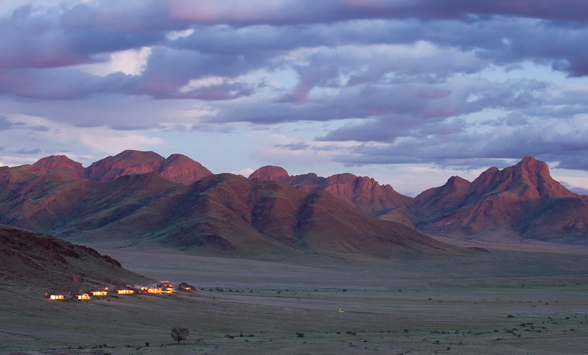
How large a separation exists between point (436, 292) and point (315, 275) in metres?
32.8

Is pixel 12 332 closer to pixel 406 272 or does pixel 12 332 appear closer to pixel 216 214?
pixel 406 272

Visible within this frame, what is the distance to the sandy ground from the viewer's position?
131 ft

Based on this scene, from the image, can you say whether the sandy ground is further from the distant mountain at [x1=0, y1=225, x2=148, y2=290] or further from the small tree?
the distant mountain at [x1=0, y1=225, x2=148, y2=290]

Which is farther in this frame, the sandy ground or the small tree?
the small tree

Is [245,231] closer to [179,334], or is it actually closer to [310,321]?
[310,321]

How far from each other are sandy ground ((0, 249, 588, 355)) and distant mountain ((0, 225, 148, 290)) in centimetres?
562

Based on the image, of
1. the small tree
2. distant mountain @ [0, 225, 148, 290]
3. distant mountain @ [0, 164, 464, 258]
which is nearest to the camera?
the small tree

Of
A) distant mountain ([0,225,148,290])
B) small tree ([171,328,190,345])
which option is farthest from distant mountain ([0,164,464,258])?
small tree ([171,328,190,345])

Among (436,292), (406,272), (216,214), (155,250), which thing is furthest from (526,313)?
(216,214)

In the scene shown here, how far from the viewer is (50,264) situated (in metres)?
69.4

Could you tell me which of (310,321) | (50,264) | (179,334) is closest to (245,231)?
(50,264)

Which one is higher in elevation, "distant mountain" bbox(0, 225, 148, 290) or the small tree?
"distant mountain" bbox(0, 225, 148, 290)

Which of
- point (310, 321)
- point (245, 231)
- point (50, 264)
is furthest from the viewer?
point (245, 231)

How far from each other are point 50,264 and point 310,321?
28.0 metres
